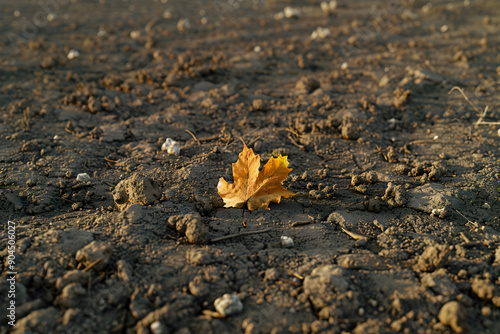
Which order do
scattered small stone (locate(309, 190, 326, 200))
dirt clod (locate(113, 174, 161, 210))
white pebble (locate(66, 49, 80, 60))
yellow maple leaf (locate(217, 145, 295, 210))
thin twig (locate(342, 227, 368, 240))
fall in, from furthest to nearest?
white pebble (locate(66, 49, 80, 60)), scattered small stone (locate(309, 190, 326, 200)), dirt clod (locate(113, 174, 161, 210)), yellow maple leaf (locate(217, 145, 295, 210)), thin twig (locate(342, 227, 368, 240))

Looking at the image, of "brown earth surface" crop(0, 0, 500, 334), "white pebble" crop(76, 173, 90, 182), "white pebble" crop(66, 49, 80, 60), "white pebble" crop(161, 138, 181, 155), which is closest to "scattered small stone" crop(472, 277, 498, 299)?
"brown earth surface" crop(0, 0, 500, 334)

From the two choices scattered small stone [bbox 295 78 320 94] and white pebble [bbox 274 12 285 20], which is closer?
scattered small stone [bbox 295 78 320 94]

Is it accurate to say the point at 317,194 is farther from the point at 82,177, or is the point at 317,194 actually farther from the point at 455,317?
the point at 82,177

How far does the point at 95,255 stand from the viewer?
202 cm

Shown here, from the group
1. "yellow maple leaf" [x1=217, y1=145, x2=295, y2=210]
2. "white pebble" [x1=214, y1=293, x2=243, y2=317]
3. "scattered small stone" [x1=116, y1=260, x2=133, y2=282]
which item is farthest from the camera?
"yellow maple leaf" [x1=217, y1=145, x2=295, y2=210]

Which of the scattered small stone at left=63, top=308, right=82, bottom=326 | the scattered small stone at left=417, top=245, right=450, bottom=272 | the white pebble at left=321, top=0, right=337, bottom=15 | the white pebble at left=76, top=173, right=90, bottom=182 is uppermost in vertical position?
the white pebble at left=321, top=0, right=337, bottom=15

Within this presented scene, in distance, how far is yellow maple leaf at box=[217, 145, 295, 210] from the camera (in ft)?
8.15

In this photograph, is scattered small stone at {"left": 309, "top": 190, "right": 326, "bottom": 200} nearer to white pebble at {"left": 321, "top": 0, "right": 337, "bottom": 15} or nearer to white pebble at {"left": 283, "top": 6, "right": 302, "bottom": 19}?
white pebble at {"left": 283, "top": 6, "right": 302, "bottom": 19}

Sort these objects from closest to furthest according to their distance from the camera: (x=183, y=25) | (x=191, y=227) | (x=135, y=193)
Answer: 1. (x=191, y=227)
2. (x=135, y=193)
3. (x=183, y=25)

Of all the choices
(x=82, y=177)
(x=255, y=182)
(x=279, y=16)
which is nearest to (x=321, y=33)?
(x=279, y=16)

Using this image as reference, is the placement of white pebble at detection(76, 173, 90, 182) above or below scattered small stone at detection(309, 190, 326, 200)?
above

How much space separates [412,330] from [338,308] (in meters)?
0.39

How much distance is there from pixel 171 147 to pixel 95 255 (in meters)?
1.51

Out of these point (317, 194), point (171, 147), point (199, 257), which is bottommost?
point (317, 194)
